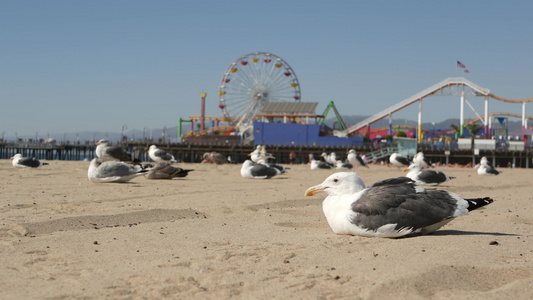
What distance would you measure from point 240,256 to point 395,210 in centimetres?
188

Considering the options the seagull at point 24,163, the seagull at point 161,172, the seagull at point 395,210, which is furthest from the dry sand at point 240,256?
the seagull at point 24,163

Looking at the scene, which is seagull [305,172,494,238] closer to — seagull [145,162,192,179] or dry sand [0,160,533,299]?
dry sand [0,160,533,299]

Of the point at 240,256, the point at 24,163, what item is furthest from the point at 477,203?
the point at 24,163

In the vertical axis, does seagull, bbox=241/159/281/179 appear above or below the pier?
above

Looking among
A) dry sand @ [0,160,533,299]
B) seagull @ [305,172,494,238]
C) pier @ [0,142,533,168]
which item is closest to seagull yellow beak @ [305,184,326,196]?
seagull @ [305,172,494,238]

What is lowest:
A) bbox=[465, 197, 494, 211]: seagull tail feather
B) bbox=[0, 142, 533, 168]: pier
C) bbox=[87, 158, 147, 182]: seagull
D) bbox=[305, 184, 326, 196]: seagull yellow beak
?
bbox=[0, 142, 533, 168]: pier

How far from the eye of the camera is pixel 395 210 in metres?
6.07

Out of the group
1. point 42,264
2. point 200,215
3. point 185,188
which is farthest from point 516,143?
point 42,264

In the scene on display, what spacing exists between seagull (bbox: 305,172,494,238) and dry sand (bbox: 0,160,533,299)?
129 mm

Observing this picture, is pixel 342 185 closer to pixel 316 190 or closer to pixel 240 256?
pixel 316 190

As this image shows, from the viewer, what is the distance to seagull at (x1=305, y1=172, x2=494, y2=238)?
19.8 feet

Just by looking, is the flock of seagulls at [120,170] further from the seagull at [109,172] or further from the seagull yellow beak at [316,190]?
the seagull yellow beak at [316,190]

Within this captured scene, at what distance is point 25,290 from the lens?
3.96 m

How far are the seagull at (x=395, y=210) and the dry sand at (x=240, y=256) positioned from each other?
0.42 ft
